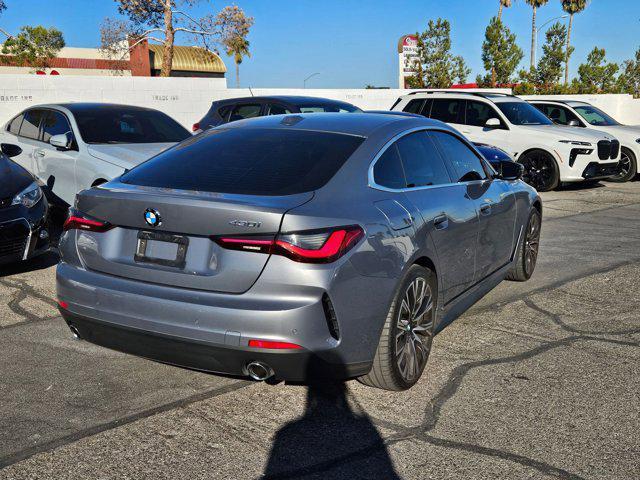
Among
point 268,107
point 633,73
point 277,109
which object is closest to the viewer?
point 277,109

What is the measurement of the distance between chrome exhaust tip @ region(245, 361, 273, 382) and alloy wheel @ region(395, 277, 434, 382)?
78 centimetres

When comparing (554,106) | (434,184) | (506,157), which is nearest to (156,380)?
(434,184)

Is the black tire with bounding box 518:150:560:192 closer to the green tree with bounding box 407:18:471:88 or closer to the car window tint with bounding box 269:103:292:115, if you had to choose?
the car window tint with bounding box 269:103:292:115

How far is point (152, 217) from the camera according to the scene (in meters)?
3.63

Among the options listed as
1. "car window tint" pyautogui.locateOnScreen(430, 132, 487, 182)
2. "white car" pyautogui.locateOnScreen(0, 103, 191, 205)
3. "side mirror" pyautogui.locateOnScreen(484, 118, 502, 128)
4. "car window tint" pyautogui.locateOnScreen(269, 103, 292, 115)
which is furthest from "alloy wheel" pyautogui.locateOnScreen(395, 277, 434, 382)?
"side mirror" pyautogui.locateOnScreen(484, 118, 502, 128)

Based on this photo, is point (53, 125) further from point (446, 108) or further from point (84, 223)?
point (446, 108)

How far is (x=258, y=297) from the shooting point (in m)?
3.42

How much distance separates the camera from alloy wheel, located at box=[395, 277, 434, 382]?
403 cm

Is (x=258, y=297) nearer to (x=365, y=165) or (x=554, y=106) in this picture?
(x=365, y=165)

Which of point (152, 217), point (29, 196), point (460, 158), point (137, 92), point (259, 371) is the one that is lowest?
point (259, 371)

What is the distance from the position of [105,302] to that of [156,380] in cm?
77

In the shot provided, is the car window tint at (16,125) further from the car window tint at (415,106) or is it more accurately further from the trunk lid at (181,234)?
the car window tint at (415,106)

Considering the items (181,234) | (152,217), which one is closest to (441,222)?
(181,234)

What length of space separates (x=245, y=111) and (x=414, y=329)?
898cm
